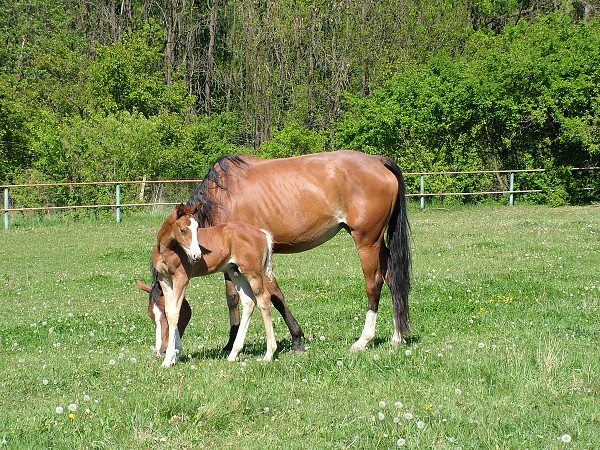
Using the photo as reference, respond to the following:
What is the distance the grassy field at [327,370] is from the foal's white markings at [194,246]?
40.7 inches

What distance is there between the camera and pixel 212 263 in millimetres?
7637

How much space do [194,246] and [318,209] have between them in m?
1.95

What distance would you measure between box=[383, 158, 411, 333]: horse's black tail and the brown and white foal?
1.48 m

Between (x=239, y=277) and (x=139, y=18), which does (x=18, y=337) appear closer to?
(x=239, y=277)

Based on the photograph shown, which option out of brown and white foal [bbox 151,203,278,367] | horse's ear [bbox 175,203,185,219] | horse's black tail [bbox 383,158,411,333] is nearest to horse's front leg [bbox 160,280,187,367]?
brown and white foal [bbox 151,203,278,367]

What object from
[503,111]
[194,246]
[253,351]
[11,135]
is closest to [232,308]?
[253,351]

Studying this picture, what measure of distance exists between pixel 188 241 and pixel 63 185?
75.2 feet

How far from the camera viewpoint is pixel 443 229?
2175cm

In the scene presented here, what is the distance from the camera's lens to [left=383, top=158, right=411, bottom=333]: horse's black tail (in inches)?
332

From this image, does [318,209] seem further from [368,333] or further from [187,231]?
[187,231]

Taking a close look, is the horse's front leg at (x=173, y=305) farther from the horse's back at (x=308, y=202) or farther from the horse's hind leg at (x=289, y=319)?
the horse's back at (x=308, y=202)

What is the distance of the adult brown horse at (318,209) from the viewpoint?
8.51 meters

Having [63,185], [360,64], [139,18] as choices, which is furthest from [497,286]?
[139,18]

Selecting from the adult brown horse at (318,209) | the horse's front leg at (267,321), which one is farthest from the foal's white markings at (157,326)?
the horse's front leg at (267,321)
